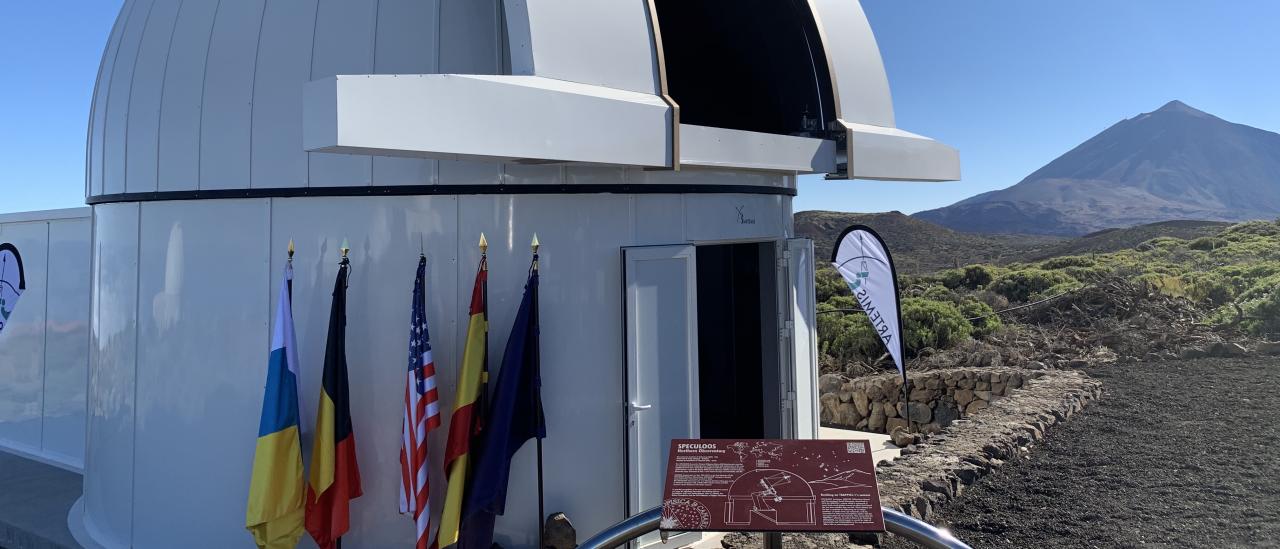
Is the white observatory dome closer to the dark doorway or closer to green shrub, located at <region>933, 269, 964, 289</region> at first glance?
the dark doorway

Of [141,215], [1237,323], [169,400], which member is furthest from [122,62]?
[1237,323]

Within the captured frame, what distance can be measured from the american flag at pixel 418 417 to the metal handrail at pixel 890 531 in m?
1.98

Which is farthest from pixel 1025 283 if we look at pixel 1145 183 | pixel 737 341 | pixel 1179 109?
pixel 1179 109

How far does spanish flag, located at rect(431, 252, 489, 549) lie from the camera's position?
461 cm

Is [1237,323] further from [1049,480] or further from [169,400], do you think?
[169,400]

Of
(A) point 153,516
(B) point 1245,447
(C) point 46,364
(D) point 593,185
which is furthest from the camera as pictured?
(C) point 46,364

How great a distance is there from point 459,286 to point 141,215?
221 centimetres

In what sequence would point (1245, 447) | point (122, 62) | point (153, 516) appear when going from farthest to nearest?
point (1245, 447) < point (122, 62) < point (153, 516)

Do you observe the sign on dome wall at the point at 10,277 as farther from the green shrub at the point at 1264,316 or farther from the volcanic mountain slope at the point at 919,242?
the volcanic mountain slope at the point at 919,242

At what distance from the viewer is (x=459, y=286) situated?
4.82 metres

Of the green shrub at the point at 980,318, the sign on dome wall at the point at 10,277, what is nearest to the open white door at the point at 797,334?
the sign on dome wall at the point at 10,277

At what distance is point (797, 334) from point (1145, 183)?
458 ft

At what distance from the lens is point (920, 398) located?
11641mm

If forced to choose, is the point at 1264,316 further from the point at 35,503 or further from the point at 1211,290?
the point at 35,503
